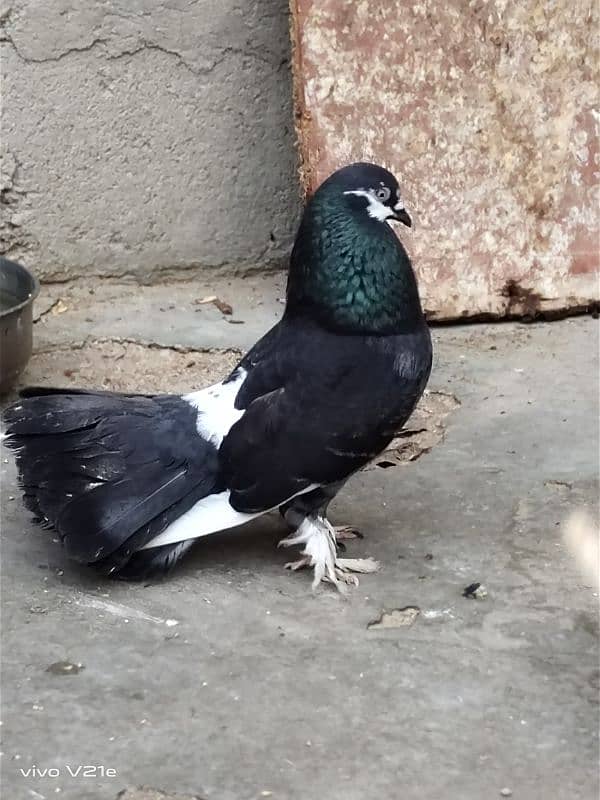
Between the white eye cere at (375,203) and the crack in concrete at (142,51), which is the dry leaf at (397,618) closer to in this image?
the white eye cere at (375,203)

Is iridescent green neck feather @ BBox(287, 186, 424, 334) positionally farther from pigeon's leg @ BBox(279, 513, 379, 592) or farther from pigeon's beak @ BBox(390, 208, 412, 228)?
pigeon's leg @ BBox(279, 513, 379, 592)

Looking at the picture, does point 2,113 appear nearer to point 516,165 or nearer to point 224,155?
point 224,155

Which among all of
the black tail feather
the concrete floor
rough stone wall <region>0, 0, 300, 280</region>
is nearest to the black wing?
the black tail feather

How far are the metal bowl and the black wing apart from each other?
1.08 meters

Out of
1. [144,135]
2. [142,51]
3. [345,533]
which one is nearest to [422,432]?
[345,533]

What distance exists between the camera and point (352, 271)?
2.85m

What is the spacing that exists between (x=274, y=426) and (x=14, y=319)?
118cm

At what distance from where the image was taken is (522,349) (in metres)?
4.37

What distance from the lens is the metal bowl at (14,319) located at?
3621 millimetres

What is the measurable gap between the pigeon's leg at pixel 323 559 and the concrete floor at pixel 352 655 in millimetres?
43

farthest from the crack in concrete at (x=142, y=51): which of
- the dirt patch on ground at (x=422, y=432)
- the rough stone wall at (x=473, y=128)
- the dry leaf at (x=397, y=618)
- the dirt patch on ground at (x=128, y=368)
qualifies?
the dry leaf at (x=397, y=618)

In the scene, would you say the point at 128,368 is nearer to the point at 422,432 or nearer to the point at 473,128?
the point at 422,432

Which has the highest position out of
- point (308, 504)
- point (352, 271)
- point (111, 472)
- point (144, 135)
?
point (352, 271)

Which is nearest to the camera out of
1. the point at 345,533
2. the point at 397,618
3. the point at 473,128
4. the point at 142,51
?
the point at 397,618
